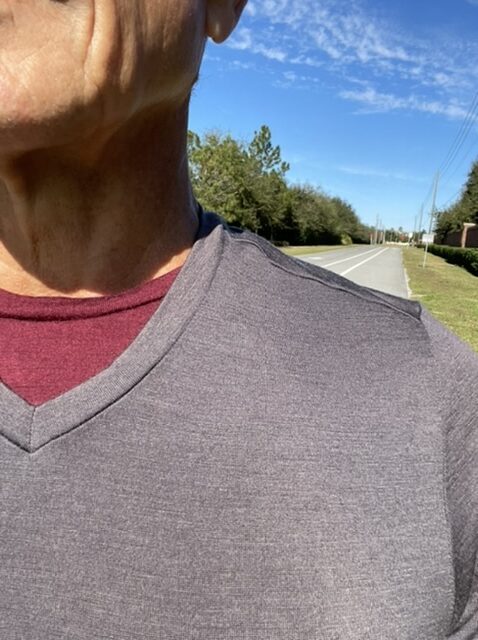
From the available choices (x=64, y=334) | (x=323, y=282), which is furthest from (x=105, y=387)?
(x=323, y=282)

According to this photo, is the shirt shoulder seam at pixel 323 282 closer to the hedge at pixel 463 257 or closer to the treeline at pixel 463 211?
the hedge at pixel 463 257

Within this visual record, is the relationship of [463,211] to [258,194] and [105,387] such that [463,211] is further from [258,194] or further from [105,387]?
[105,387]

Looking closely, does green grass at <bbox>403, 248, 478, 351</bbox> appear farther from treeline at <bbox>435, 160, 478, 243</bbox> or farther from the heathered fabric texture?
treeline at <bbox>435, 160, 478, 243</bbox>

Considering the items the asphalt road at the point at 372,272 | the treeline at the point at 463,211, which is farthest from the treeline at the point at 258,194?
the treeline at the point at 463,211

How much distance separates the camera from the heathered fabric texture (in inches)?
25.5

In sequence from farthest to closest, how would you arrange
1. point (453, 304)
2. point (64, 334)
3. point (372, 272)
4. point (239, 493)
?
point (372, 272) < point (453, 304) < point (64, 334) < point (239, 493)

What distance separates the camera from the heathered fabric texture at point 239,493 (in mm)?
646

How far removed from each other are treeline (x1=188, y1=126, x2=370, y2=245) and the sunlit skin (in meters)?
21.9

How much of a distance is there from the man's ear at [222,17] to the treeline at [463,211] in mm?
55319

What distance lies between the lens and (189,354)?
2.42 ft

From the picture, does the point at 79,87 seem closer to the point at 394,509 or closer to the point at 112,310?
the point at 112,310

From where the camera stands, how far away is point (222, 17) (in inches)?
33.7

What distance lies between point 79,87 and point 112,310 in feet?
0.99

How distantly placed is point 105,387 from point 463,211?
199ft
